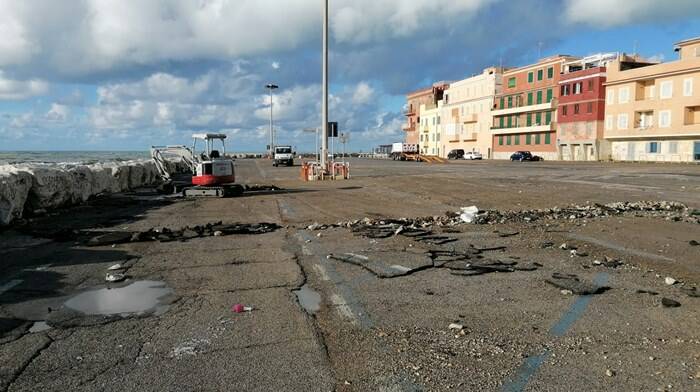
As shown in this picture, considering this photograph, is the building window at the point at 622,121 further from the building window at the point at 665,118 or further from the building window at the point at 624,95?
the building window at the point at 665,118

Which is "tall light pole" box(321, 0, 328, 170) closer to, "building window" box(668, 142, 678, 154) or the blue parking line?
the blue parking line

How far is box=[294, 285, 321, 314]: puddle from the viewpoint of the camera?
243 inches

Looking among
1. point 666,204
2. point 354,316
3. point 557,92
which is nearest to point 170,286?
point 354,316

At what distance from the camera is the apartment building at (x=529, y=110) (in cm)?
8425

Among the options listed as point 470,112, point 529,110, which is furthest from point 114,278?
point 470,112

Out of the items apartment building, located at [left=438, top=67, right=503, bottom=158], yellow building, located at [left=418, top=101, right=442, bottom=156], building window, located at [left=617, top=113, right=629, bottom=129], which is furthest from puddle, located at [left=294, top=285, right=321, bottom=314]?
yellow building, located at [left=418, top=101, right=442, bottom=156]

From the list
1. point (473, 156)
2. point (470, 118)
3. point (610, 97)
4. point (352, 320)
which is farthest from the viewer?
point (470, 118)

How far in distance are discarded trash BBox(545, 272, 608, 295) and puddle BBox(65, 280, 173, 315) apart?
4.81 m

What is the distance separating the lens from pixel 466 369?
4.41m

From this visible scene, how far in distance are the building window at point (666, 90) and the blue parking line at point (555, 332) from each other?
2649 inches

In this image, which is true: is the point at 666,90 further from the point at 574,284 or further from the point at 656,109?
the point at 574,284

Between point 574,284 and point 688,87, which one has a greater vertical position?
point 688,87

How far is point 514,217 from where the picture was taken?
13.7m

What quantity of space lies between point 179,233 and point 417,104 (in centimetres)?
12979
